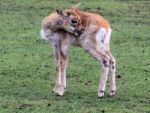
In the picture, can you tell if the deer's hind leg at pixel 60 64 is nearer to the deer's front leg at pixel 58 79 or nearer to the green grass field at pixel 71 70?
the deer's front leg at pixel 58 79

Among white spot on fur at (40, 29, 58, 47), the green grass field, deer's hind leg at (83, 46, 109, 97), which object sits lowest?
the green grass field

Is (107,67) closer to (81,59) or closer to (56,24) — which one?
(56,24)

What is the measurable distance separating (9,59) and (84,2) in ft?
32.9

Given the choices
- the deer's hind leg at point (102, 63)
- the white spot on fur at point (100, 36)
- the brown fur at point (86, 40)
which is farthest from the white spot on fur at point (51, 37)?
the white spot on fur at point (100, 36)

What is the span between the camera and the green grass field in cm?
896

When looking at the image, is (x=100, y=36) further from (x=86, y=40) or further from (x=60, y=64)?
(x=60, y=64)

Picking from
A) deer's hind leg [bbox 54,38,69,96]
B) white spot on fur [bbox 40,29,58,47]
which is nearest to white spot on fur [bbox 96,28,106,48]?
deer's hind leg [bbox 54,38,69,96]

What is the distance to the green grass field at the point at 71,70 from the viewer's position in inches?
353

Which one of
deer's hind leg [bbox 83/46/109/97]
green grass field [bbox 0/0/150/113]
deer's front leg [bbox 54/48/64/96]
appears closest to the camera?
green grass field [bbox 0/0/150/113]

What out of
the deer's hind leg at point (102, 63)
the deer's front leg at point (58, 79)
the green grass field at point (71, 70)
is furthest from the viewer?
the deer's front leg at point (58, 79)

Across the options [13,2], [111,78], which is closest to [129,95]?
[111,78]

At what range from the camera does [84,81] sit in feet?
35.4

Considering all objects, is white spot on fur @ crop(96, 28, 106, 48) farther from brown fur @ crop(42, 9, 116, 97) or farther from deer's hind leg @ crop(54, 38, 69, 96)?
deer's hind leg @ crop(54, 38, 69, 96)

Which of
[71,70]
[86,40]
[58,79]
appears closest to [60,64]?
[58,79]
